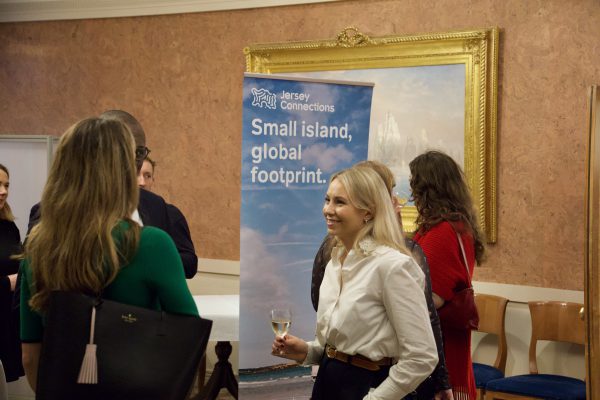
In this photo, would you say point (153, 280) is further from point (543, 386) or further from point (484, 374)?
point (484, 374)

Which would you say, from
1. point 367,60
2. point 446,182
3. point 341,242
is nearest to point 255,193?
point 446,182

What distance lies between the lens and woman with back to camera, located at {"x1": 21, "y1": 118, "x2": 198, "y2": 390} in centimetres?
186

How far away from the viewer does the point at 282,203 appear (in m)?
3.62

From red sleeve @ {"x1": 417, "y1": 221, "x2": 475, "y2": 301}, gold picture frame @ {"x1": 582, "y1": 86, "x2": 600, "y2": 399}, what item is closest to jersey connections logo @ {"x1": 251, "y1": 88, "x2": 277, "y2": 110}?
red sleeve @ {"x1": 417, "y1": 221, "x2": 475, "y2": 301}

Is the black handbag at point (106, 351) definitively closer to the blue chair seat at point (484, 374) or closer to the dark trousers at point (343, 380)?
the dark trousers at point (343, 380)

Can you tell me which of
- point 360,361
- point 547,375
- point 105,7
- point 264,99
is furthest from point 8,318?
point 105,7

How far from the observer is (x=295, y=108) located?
3625mm

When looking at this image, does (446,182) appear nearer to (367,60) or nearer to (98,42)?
(367,60)

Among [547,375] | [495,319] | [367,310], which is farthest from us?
[495,319]

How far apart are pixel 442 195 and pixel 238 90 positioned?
304cm

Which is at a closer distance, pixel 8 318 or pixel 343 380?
pixel 343 380

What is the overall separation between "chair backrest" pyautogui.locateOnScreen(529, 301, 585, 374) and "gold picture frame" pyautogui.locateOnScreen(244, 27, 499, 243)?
54 centimetres

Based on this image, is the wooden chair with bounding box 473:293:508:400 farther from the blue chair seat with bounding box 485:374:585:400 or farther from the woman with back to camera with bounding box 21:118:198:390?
the woman with back to camera with bounding box 21:118:198:390

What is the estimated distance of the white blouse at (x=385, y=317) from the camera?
88.4 inches
